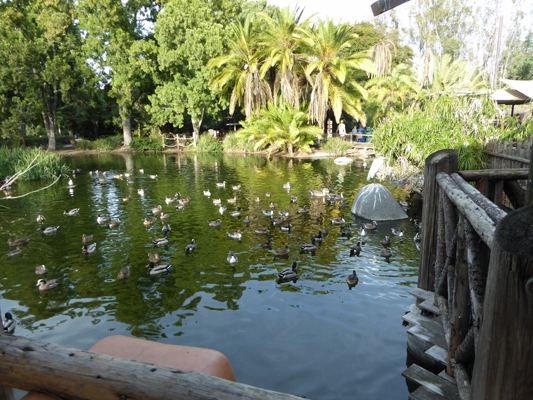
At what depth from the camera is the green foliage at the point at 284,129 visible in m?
33.2

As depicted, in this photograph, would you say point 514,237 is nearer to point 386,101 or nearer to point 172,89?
point 386,101

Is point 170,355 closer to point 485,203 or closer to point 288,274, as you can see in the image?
point 485,203

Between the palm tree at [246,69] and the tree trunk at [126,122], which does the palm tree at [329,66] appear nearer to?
the palm tree at [246,69]

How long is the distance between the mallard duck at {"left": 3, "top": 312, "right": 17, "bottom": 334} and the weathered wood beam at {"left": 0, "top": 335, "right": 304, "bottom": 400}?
5.26 m

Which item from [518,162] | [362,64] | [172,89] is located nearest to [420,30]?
[362,64]

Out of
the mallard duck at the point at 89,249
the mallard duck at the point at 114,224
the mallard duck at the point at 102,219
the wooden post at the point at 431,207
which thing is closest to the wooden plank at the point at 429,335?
the wooden post at the point at 431,207

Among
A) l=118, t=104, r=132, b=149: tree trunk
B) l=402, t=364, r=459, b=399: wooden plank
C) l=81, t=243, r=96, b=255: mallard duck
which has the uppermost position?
l=118, t=104, r=132, b=149: tree trunk

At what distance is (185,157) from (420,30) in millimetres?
40961

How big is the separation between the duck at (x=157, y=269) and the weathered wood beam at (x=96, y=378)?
7091mm

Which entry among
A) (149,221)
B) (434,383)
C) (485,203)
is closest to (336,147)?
(149,221)

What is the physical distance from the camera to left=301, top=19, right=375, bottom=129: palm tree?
31.1 meters

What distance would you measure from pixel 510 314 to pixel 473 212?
3.72 ft

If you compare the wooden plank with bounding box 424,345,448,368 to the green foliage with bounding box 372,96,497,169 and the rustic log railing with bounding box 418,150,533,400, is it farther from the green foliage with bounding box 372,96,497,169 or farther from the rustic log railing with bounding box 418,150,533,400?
the green foliage with bounding box 372,96,497,169

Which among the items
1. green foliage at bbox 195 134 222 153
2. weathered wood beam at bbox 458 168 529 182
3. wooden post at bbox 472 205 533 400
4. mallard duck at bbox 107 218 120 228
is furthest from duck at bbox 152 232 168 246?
green foliage at bbox 195 134 222 153
